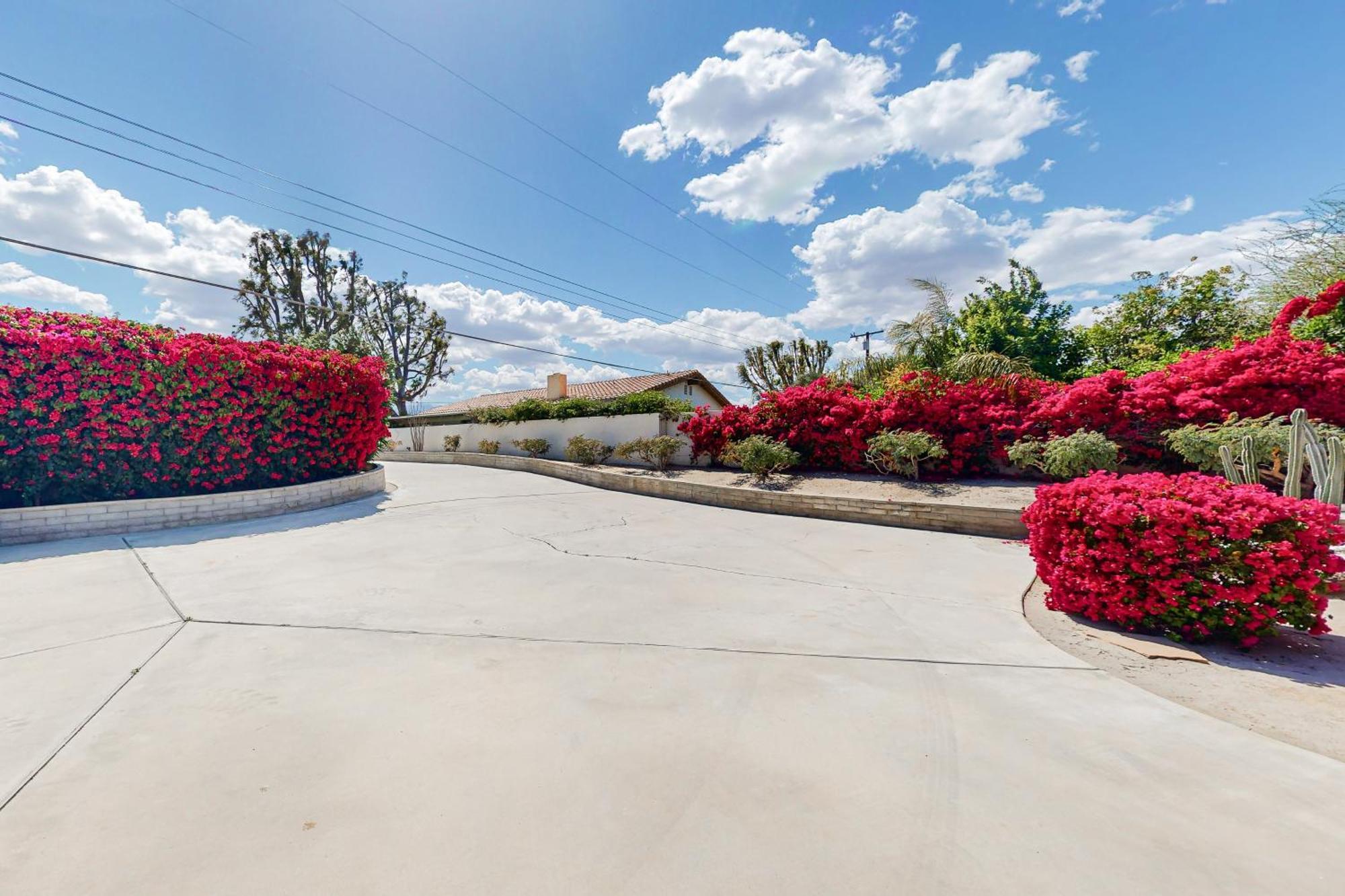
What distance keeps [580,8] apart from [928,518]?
11.7 meters

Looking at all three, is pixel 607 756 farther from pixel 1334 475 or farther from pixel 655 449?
pixel 655 449

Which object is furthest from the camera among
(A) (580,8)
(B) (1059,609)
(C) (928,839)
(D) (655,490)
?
(D) (655,490)

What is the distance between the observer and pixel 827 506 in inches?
327

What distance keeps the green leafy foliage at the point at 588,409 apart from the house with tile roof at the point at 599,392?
200cm

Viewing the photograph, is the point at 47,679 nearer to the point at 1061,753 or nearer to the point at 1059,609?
the point at 1061,753

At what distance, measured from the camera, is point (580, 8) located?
977 centimetres

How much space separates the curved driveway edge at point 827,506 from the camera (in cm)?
688

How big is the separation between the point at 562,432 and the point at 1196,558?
50.1 ft

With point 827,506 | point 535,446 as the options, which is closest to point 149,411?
point 535,446

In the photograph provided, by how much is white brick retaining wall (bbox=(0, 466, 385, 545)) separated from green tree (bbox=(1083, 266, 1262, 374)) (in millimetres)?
18983

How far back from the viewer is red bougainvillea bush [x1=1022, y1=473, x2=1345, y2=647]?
9.70ft

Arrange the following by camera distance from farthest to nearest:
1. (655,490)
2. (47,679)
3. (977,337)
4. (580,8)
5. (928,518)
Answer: (977,337) < (655,490) < (580,8) < (928,518) < (47,679)

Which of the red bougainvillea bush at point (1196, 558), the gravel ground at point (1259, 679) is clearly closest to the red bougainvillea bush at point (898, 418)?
the red bougainvillea bush at point (1196, 558)

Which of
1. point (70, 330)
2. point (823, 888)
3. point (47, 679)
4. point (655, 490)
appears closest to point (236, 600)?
point (47, 679)
